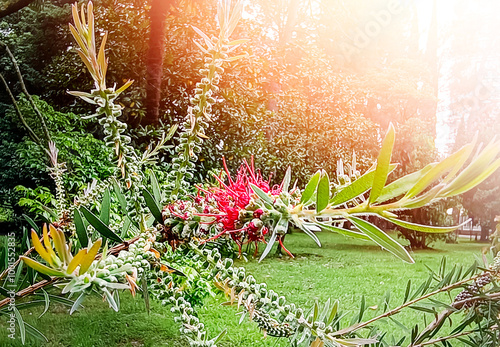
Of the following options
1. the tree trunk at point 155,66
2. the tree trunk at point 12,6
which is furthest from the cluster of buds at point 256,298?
the tree trunk at point 155,66

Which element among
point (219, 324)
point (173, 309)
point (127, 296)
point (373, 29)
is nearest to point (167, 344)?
point (219, 324)

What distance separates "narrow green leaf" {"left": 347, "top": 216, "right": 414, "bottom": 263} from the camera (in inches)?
5.6

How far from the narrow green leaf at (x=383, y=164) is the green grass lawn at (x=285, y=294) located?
851mm

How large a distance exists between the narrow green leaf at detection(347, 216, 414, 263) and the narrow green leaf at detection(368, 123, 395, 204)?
0.04 ft

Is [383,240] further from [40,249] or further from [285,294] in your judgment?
[285,294]

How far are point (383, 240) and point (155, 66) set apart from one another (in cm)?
157

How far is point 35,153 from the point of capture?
155cm

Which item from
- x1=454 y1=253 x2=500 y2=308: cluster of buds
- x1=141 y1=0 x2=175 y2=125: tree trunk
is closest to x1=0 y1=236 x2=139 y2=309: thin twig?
x1=454 y1=253 x2=500 y2=308: cluster of buds

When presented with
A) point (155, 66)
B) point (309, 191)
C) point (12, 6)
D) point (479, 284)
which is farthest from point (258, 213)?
point (155, 66)

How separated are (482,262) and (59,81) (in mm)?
1639

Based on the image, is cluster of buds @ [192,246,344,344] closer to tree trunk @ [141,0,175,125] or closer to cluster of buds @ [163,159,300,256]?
cluster of buds @ [163,159,300,256]

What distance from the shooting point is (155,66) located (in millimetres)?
1610

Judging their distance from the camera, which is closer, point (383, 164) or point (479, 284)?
point (383, 164)

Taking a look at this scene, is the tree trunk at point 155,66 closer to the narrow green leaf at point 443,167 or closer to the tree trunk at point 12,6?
the tree trunk at point 12,6
